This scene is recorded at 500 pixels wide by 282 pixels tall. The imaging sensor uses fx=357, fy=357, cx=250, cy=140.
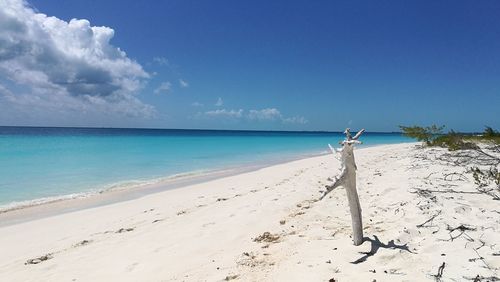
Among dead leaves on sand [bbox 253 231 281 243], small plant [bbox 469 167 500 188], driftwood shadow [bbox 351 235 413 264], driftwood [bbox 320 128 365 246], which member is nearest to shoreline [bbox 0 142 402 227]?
dead leaves on sand [bbox 253 231 281 243]

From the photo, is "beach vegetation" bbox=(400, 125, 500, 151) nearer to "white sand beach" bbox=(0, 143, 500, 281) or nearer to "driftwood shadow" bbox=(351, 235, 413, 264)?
"white sand beach" bbox=(0, 143, 500, 281)

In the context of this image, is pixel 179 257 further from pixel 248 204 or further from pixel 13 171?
pixel 13 171

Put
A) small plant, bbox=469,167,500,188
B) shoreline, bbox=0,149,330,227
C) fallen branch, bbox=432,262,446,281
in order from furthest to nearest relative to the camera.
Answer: shoreline, bbox=0,149,330,227, small plant, bbox=469,167,500,188, fallen branch, bbox=432,262,446,281

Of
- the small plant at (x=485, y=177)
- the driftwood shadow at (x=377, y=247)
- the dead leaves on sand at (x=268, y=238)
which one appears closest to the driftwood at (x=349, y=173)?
the driftwood shadow at (x=377, y=247)

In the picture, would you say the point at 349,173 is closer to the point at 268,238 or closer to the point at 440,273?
the point at 440,273

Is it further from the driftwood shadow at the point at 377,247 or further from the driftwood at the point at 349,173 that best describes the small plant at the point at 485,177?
the driftwood at the point at 349,173

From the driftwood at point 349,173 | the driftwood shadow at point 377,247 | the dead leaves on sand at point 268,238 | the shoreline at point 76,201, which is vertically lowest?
the shoreline at point 76,201

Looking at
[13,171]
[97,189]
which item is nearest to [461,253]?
[97,189]

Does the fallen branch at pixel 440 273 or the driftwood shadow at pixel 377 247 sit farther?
the driftwood shadow at pixel 377 247

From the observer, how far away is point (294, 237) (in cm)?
559

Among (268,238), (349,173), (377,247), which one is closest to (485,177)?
(377,247)

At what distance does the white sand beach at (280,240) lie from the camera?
410 centimetres

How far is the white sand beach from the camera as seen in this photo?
410cm

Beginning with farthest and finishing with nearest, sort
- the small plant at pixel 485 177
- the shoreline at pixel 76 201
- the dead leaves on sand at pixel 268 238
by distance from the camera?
the shoreline at pixel 76 201, the small plant at pixel 485 177, the dead leaves on sand at pixel 268 238
